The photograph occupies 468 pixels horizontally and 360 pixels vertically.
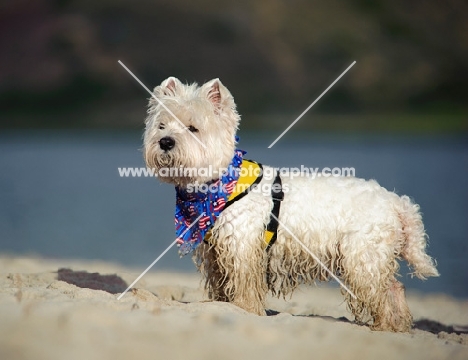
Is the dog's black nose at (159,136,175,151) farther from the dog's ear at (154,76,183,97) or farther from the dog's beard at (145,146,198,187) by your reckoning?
the dog's ear at (154,76,183,97)

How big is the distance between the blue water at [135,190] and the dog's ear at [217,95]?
224 cm

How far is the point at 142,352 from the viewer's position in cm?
429

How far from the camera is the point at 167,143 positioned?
627 cm

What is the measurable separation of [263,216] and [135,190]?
1089 cm

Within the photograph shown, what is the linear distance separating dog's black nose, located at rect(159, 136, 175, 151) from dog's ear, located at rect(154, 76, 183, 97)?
0.60 m

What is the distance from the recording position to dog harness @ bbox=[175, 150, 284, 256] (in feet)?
21.1

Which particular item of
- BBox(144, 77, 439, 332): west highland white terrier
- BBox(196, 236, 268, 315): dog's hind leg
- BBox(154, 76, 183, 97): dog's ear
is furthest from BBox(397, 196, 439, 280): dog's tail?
BBox(154, 76, 183, 97): dog's ear

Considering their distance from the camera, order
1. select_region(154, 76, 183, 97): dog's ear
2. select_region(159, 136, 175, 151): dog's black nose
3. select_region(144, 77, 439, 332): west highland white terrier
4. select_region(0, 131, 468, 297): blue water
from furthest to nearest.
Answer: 1. select_region(0, 131, 468, 297): blue water
2. select_region(154, 76, 183, 97): dog's ear
3. select_region(144, 77, 439, 332): west highland white terrier
4. select_region(159, 136, 175, 151): dog's black nose

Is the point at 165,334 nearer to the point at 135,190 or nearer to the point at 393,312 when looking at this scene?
the point at 393,312

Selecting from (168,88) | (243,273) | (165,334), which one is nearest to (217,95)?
(168,88)

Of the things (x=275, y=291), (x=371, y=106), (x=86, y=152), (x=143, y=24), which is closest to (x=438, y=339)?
(x=275, y=291)

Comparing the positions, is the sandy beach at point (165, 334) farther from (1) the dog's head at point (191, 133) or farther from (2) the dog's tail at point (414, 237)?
(1) the dog's head at point (191, 133)

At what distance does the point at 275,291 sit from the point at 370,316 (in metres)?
0.96

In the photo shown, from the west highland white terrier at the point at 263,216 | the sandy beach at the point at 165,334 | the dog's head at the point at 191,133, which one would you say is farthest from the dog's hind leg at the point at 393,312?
the dog's head at the point at 191,133
